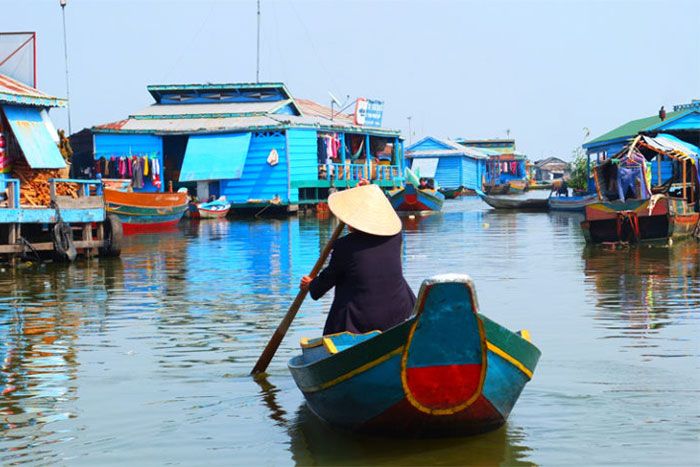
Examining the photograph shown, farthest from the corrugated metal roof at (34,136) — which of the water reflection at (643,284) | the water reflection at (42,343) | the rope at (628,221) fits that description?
the rope at (628,221)

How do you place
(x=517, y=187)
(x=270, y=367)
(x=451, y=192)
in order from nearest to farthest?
(x=270, y=367) → (x=451, y=192) → (x=517, y=187)

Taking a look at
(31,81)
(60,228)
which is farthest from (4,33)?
(60,228)

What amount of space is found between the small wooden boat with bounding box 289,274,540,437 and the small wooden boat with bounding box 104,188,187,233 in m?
21.5

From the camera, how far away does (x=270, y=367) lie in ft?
26.4

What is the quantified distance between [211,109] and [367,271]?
114 ft

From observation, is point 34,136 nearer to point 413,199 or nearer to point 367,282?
point 367,282

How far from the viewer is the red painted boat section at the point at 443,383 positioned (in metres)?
5.19

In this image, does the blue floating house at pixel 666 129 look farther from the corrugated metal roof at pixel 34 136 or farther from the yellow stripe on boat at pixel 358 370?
the yellow stripe on boat at pixel 358 370

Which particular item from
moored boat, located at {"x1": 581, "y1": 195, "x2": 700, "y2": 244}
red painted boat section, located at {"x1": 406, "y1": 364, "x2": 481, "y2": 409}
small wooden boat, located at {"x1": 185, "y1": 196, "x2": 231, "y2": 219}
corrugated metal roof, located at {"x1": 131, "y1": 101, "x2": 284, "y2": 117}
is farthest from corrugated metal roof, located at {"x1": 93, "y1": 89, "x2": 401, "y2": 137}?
red painted boat section, located at {"x1": 406, "y1": 364, "x2": 481, "y2": 409}

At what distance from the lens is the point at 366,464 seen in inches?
213

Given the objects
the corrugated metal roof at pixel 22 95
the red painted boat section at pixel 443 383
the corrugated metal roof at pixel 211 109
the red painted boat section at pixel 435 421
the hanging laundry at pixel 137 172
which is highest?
the corrugated metal roof at pixel 211 109

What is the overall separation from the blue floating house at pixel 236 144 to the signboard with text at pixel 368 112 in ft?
4.30

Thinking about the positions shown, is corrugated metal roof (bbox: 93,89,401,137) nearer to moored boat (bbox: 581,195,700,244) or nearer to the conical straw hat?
moored boat (bbox: 581,195,700,244)

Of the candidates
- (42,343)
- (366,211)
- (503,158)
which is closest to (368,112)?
(42,343)
